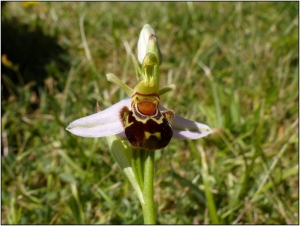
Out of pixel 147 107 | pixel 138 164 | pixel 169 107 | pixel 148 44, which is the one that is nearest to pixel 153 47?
pixel 148 44

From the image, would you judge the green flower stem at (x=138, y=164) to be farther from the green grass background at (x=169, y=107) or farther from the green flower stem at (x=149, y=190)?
the green grass background at (x=169, y=107)

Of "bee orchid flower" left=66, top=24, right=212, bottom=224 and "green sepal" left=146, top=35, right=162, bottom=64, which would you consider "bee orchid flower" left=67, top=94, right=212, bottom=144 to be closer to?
"bee orchid flower" left=66, top=24, right=212, bottom=224

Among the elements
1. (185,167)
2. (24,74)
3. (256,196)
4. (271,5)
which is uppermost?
(271,5)

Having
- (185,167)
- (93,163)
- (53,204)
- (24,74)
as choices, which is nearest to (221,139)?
(185,167)

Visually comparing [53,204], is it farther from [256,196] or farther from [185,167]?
[256,196]

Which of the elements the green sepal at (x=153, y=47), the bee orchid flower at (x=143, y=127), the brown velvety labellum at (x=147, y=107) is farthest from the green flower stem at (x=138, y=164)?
the green sepal at (x=153, y=47)

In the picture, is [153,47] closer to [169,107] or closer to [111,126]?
[111,126]

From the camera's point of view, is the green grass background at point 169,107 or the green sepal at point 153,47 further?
the green grass background at point 169,107
